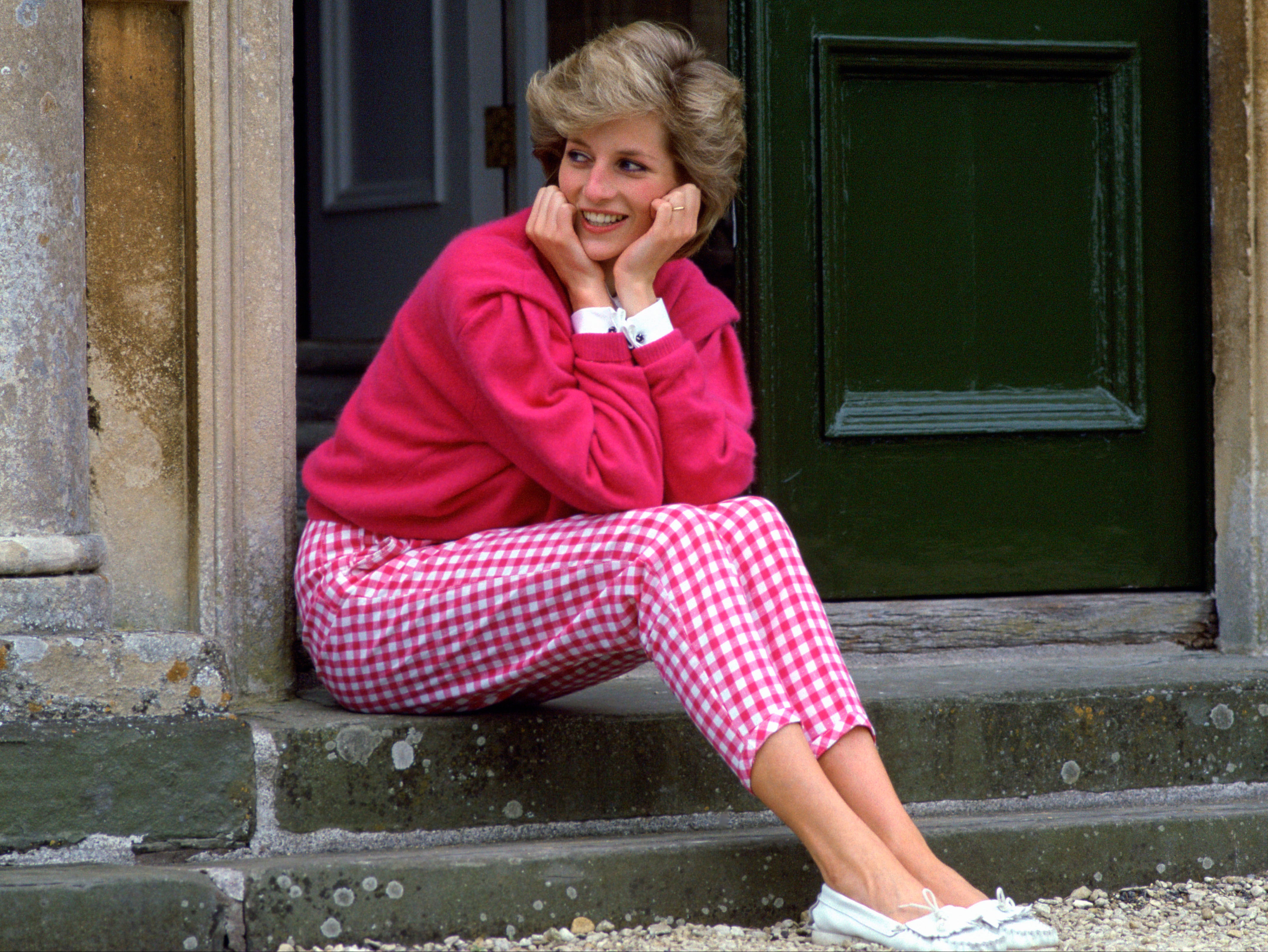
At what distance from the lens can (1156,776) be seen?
250 cm

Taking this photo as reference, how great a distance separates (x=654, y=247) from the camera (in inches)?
89.9

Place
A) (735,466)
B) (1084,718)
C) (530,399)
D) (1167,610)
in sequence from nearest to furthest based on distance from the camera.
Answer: (530,399) < (735,466) < (1084,718) < (1167,610)

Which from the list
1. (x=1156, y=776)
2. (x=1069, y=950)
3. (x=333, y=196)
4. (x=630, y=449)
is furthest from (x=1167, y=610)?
(x=333, y=196)

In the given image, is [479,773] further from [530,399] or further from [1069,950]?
[1069,950]

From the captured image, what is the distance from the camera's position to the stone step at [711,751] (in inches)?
85.0

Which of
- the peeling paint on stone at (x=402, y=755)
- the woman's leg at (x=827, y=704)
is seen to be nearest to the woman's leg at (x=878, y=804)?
the woman's leg at (x=827, y=704)

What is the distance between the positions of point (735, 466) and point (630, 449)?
0.69ft

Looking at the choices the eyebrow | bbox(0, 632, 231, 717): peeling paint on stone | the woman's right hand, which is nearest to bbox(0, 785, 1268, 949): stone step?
bbox(0, 632, 231, 717): peeling paint on stone

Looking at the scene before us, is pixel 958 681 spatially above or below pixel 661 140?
below

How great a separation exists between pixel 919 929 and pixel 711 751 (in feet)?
1.77

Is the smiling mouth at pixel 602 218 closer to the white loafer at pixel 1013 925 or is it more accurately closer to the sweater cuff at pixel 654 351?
the sweater cuff at pixel 654 351

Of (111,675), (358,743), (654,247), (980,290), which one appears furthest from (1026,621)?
(111,675)

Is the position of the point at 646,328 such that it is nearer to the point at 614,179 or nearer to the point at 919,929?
the point at 614,179

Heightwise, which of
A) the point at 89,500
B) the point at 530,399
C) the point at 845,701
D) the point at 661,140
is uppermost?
the point at 661,140
